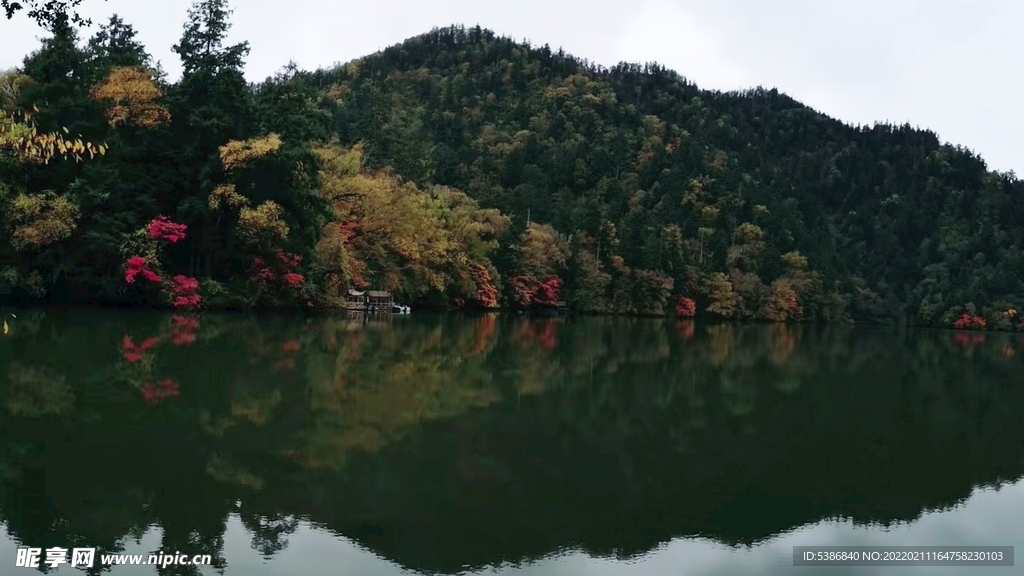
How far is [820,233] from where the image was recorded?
94000 millimetres

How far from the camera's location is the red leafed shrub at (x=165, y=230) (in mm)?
28719

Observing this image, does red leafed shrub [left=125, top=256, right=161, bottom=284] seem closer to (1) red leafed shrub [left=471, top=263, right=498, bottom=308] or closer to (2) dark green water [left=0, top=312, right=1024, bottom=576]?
(2) dark green water [left=0, top=312, right=1024, bottom=576]

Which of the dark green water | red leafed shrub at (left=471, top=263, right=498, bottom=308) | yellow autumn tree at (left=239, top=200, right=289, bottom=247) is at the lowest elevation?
the dark green water

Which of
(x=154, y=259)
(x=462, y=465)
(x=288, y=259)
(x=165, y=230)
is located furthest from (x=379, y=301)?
(x=462, y=465)

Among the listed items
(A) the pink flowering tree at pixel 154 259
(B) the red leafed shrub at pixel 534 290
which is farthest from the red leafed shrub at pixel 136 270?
(B) the red leafed shrub at pixel 534 290

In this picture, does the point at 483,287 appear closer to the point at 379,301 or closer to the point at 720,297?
the point at 379,301

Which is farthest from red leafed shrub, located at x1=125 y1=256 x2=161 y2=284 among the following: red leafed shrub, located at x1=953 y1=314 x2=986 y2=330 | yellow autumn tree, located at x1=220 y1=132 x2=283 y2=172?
red leafed shrub, located at x1=953 y1=314 x2=986 y2=330

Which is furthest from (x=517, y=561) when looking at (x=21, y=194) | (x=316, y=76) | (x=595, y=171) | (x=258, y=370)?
(x=316, y=76)

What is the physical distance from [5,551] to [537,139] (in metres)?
85.1

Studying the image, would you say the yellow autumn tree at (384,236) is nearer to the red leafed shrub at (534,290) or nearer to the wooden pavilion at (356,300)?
the wooden pavilion at (356,300)

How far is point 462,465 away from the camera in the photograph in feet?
29.8

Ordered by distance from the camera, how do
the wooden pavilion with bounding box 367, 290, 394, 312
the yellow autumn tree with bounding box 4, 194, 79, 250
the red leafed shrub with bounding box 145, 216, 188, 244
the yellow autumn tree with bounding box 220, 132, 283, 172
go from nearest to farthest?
the yellow autumn tree with bounding box 4, 194, 79, 250 → the red leafed shrub with bounding box 145, 216, 188, 244 → the yellow autumn tree with bounding box 220, 132, 283, 172 → the wooden pavilion with bounding box 367, 290, 394, 312

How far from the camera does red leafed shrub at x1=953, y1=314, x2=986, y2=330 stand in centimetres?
8412

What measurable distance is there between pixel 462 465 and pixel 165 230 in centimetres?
2306
